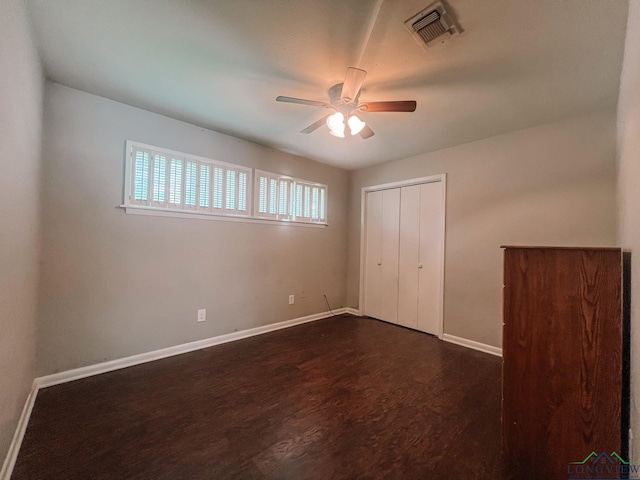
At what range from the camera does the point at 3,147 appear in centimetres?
113

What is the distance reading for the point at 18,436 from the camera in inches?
55.4

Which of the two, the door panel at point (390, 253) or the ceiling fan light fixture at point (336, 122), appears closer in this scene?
the ceiling fan light fixture at point (336, 122)

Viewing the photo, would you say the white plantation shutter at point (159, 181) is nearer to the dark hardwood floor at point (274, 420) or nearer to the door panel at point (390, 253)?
the dark hardwood floor at point (274, 420)

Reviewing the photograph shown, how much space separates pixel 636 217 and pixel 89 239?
359cm

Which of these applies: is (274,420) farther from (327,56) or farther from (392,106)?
(327,56)

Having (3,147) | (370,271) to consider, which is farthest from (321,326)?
(3,147)

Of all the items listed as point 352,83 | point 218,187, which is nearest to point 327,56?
point 352,83

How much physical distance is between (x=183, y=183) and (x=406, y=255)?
2966 mm

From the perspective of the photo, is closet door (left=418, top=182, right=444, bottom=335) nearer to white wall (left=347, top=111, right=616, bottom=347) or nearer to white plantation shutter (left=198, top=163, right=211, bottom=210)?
white wall (left=347, top=111, right=616, bottom=347)

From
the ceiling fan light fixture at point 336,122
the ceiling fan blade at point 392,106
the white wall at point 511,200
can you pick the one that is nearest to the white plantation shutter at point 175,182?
the ceiling fan light fixture at point 336,122

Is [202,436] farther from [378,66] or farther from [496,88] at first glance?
[496,88]

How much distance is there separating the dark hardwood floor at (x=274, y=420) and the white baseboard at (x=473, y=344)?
0.42 ft

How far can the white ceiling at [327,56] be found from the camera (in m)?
1.33

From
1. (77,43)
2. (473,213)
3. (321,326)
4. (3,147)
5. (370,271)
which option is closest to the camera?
(3,147)
